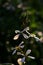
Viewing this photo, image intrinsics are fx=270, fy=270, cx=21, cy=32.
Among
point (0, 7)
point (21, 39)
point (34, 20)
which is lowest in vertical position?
point (34, 20)

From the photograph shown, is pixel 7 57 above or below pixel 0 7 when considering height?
below

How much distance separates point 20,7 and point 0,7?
236mm

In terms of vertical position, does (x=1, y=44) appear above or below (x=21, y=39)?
below

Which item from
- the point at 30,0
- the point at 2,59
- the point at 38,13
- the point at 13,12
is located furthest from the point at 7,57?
the point at 30,0

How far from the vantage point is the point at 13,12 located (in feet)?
9.58

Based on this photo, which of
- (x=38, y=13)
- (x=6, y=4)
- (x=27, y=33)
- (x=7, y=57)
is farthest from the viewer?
(x=38, y=13)

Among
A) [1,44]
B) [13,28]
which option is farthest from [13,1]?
[13,28]

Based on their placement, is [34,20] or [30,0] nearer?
[34,20]

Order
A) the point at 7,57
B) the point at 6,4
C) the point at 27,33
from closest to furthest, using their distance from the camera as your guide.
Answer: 1. the point at 27,33
2. the point at 7,57
3. the point at 6,4

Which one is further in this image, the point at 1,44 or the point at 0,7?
the point at 0,7

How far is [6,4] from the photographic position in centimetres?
290

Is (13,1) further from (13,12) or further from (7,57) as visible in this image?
(7,57)

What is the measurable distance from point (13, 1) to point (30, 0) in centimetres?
51

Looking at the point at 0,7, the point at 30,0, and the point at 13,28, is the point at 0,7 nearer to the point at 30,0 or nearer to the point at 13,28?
the point at 30,0
